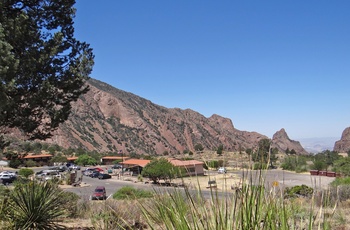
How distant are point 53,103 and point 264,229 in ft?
35.6

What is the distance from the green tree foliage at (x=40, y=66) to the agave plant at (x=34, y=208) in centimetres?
263

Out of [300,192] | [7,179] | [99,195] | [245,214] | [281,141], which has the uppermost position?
[281,141]

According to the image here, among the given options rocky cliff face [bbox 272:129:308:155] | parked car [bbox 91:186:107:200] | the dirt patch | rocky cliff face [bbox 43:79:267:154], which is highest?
rocky cliff face [bbox 43:79:267:154]

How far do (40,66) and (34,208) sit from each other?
4460mm

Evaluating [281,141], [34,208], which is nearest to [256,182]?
[281,141]

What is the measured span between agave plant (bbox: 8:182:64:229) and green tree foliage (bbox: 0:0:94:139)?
2630mm

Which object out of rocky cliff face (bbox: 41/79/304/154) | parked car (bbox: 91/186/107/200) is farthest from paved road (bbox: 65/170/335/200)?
rocky cliff face (bbox: 41/79/304/154)

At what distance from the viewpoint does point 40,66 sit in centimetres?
1092

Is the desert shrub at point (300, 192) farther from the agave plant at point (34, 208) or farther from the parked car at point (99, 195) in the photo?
the parked car at point (99, 195)

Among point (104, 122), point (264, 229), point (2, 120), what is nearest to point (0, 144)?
point (2, 120)

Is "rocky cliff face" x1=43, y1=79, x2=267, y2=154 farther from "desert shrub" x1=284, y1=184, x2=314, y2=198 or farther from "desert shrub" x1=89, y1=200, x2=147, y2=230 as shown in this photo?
"desert shrub" x1=89, y1=200, x2=147, y2=230

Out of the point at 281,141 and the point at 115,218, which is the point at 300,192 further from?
the point at 115,218

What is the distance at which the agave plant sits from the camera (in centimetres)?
926

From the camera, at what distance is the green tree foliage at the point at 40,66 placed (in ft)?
34.0
